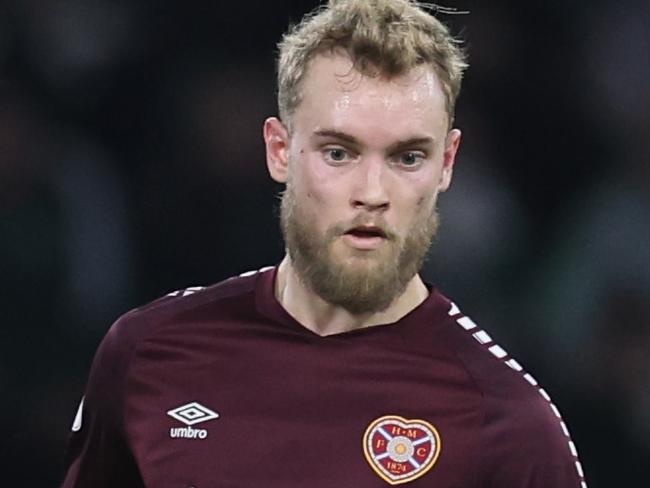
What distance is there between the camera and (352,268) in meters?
3.17

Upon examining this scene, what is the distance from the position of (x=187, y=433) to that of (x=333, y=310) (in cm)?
39

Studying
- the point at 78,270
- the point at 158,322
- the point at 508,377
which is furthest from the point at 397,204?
the point at 78,270

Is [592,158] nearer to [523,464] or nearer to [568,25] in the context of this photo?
[568,25]

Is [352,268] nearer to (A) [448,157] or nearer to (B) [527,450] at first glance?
(A) [448,157]

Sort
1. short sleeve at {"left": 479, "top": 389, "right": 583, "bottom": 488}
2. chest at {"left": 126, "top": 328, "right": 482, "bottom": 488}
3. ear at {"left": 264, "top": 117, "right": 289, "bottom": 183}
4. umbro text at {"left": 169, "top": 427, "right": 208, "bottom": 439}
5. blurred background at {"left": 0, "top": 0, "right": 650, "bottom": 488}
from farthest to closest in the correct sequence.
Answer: blurred background at {"left": 0, "top": 0, "right": 650, "bottom": 488} → ear at {"left": 264, "top": 117, "right": 289, "bottom": 183} → umbro text at {"left": 169, "top": 427, "right": 208, "bottom": 439} → chest at {"left": 126, "top": 328, "right": 482, "bottom": 488} → short sleeve at {"left": 479, "top": 389, "right": 583, "bottom": 488}

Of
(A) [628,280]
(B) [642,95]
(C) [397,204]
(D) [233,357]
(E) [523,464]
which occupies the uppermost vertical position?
(B) [642,95]

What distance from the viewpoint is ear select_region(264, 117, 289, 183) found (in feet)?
11.0

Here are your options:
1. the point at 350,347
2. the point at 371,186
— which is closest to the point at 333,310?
the point at 350,347

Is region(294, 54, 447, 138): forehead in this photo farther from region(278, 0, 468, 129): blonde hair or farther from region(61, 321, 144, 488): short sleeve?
region(61, 321, 144, 488): short sleeve

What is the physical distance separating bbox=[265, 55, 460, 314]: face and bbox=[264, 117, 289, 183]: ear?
3.8 inches

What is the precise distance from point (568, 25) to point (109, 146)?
5.69 feet

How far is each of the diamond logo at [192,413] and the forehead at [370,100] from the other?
24.1 inches

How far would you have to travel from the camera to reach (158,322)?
3.47 metres

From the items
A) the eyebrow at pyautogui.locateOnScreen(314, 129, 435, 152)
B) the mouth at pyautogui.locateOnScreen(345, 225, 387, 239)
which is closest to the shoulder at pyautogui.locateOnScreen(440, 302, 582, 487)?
the mouth at pyautogui.locateOnScreen(345, 225, 387, 239)
